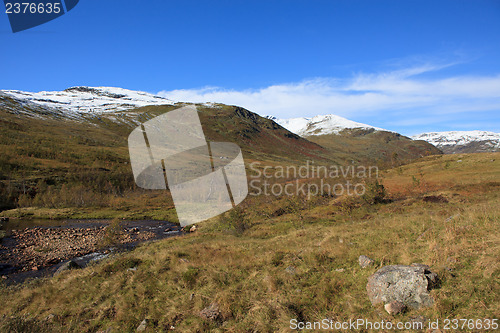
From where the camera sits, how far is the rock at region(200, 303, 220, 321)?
321 inches

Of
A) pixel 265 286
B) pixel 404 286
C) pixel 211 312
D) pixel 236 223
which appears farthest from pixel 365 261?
pixel 236 223

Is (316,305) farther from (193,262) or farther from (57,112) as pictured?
(57,112)

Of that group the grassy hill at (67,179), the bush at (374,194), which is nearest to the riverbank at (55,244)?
the grassy hill at (67,179)

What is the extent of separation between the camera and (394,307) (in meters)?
6.32

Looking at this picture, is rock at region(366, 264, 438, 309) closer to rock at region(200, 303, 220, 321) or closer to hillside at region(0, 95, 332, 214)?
rock at region(200, 303, 220, 321)

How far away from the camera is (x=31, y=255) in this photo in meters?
25.7

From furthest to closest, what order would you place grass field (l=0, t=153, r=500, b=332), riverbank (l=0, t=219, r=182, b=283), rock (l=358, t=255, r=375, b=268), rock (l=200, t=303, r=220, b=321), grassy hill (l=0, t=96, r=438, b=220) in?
grassy hill (l=0, t=96, r=438, b=220), riverbank (l=0, t=219, r=182, b=283), rock (l=358, t=255, r=375, b=268), rock (l=200, t=303, r=220, b=321), grass field (l=0, t=153, r=500, b=332)

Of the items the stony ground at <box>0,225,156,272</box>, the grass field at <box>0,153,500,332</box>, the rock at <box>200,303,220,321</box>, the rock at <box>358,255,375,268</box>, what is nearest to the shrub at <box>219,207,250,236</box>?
the stony ground at <box>0,225,156,272</box>

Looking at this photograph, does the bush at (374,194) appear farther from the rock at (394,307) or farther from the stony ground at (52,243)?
the stony ground at (52,243)

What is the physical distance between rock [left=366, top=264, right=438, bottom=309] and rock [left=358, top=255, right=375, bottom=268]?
139 centimetres

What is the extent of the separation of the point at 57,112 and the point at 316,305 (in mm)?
239619

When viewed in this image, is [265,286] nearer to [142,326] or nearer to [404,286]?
[142,326]

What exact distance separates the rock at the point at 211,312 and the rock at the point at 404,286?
4.87 meters

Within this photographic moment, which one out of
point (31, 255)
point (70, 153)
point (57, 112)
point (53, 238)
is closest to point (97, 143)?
point (70, 153)
